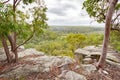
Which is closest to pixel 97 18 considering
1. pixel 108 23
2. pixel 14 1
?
pixel 108 23

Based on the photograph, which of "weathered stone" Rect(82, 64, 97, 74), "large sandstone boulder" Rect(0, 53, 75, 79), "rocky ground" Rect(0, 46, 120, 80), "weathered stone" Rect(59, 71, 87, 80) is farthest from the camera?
"weathered stone" Rect(82, 64, 97, 74)

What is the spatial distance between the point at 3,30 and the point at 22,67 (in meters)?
4.07

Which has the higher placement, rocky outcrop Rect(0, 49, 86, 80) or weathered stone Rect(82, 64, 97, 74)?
rocky outcrop Rect(0, 49, 86, 80)

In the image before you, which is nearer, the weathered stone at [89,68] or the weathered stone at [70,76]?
the weathered stone at [70,76]

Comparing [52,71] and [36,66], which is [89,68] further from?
[36,66]

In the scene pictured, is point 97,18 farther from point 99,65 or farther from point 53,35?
point 53,35

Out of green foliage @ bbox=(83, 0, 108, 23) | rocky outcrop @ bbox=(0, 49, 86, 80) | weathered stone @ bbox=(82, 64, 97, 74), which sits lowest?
weathered stone @ bbox=(82, 64, 97, 74)

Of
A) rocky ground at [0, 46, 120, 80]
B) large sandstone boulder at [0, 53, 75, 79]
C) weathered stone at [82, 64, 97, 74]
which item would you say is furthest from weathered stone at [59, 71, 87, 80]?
weathered stone at [82, 64, 97, 74]

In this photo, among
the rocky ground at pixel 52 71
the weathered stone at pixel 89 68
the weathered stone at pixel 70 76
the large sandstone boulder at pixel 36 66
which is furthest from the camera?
the weathered stone at pixel 89 68

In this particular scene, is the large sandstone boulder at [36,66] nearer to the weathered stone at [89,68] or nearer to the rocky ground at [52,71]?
the rocky ground at [52,71]

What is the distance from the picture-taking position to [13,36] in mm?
12258

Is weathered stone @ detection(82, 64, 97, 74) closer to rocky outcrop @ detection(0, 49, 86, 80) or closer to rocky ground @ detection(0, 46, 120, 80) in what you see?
rocky ground @ detection(0, 46, 120, 80)

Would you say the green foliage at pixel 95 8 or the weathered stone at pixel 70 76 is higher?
the green foliage at pixel 95 8

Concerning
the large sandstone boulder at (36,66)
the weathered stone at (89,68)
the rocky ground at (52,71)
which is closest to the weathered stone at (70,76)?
the rocky ground at (52,71)
